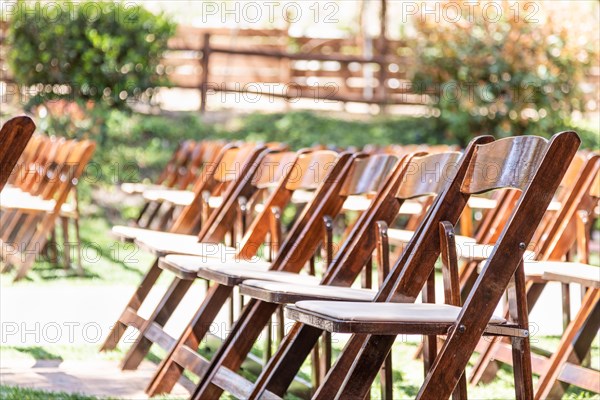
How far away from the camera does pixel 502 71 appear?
15.4 meters

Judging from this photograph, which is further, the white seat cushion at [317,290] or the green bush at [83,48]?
the green bush at [83,48]

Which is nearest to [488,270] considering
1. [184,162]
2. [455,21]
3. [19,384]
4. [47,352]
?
[19,384]

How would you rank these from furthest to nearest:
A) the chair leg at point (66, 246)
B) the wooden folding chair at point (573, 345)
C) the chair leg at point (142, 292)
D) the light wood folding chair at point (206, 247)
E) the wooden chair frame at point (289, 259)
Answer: the chair leg at point (66, 246) → the chair leg at point (142, 292) → the light wood folding chair at point (206, 247) → the wooden chair frame at point (289, 259) → the wooden folding chair at point (573, 345)

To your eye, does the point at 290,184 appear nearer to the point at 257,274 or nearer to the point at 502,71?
the point at 257,274

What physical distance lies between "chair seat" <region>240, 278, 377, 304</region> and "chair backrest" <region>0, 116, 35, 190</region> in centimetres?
108

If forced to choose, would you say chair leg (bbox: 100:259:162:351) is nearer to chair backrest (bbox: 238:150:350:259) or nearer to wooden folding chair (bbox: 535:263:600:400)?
chair backrest (bbox: 238:150:350:259)

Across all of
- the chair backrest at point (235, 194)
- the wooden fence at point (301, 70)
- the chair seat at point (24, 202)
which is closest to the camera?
the chair backrest at point (235, 194)

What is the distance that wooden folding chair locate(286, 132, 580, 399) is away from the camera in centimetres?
316

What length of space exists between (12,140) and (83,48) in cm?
1019

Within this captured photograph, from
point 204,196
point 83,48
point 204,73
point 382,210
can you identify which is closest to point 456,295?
point 382,210

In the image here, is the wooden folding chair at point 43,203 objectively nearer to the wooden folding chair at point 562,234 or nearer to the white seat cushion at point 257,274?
the white seat cushion at point 257,274

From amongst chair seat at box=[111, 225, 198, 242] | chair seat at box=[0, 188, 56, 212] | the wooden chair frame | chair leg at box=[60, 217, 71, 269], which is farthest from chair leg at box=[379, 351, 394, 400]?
chair leg at box=[60, 217, 71, 269]

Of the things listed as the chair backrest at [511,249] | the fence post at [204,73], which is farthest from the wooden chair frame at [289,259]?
the fence post at [204,73]

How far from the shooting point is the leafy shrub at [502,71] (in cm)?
Answer: 1544
